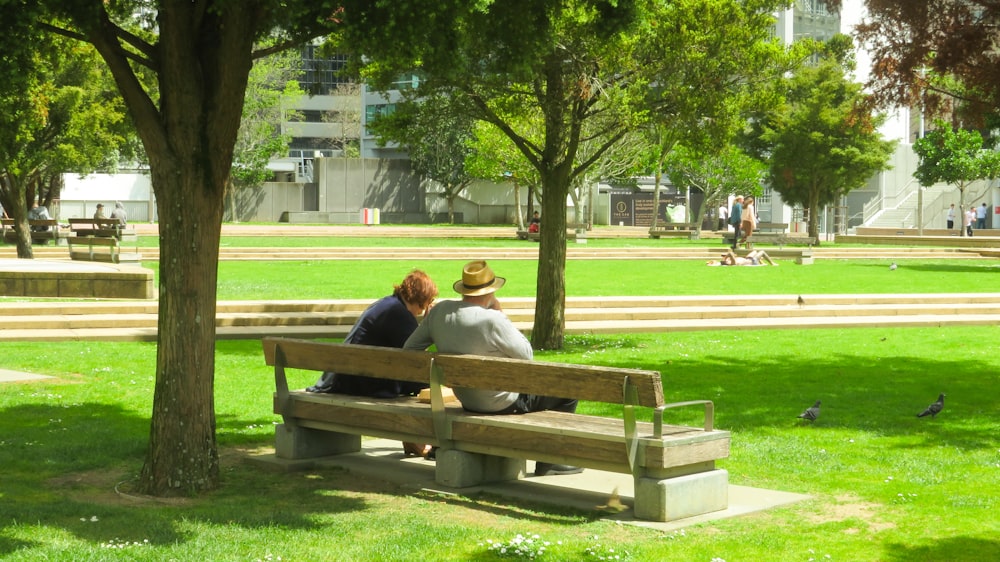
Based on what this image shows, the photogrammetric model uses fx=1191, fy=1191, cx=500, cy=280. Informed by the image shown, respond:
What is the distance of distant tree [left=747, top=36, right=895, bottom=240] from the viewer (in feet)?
145

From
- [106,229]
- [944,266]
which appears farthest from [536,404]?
[944,266]

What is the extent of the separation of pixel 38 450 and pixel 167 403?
5.05 feet

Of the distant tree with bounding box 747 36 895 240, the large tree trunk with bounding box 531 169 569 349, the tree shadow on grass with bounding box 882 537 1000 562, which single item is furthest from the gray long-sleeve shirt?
the distant tree with bounding box 747 36 895 240

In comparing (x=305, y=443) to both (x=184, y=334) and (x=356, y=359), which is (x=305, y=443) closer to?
A: (x=356, y=359)

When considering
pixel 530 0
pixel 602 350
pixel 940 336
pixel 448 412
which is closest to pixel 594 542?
pixel 448 412

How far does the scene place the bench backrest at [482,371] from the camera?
233 inches

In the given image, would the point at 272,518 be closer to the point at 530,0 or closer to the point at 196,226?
the point at 196,226

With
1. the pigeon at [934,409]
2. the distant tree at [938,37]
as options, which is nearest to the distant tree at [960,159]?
the distant tree at [938,37]

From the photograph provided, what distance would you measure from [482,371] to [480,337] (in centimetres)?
40

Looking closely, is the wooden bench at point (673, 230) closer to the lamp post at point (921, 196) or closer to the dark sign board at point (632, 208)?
the lamp post at point (921, 196)

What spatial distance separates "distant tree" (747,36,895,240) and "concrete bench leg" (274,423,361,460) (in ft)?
124

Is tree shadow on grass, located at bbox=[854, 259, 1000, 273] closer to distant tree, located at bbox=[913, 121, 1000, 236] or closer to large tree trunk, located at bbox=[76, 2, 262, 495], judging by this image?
distant tree, located at bbox=[913, 121, 1000, 236]

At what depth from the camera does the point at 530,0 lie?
797cm

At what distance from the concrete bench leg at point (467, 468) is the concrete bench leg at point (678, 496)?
3.64ft
